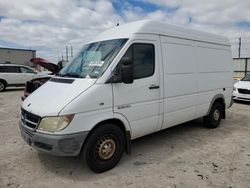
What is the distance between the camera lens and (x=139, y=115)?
4.55 m

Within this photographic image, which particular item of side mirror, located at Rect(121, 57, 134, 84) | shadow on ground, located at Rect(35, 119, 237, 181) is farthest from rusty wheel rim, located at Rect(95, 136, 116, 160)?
side mirror, located at Rect(121, 57, 134, 84)

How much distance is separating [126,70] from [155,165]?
5.96 feet

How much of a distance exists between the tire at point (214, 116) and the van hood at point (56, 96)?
13.4 ft

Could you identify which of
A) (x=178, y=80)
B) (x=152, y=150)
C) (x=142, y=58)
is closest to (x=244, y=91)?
(x=178, y=80)

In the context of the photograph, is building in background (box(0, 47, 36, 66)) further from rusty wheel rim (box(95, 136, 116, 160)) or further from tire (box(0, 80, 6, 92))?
rusty wheel rim (box(95, 136, 116, 160))

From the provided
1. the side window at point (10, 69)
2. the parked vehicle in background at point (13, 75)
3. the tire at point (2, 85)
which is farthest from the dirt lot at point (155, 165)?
the side window at point (10, 69)

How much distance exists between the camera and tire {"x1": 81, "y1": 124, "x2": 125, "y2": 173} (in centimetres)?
389

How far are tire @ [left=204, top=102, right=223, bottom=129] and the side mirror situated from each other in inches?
142

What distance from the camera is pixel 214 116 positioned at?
22.4 feet

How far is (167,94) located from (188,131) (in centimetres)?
201

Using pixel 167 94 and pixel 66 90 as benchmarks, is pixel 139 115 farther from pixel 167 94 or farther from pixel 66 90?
pixel 66 90

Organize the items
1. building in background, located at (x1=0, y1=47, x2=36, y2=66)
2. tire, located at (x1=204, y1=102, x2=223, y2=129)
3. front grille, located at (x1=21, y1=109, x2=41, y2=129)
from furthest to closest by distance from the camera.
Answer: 1. building in background, located at (x1=0, y1=47, x2=36, y2=66)
2. tire, located at (x1=204, y1=102, x2=223, y2=129)
3. front grille, located at (x1=21, y1=109, x2=41, y2=129)

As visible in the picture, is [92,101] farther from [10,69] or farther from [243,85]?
[10,69]

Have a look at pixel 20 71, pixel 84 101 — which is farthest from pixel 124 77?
pixel 20 71
